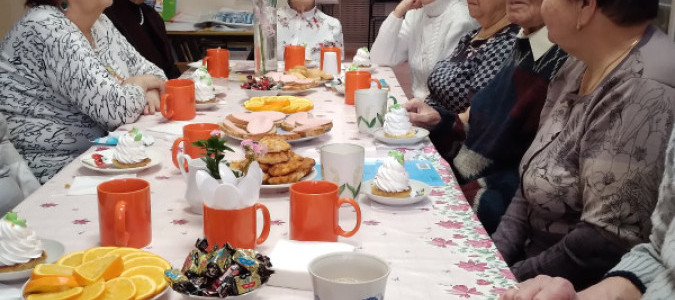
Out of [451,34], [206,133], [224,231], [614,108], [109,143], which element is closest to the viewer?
[224,231]

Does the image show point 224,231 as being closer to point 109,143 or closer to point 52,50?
point 109,143

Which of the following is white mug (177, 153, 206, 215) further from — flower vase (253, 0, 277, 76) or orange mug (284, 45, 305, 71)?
orange mug (284, 45, 305, 71)

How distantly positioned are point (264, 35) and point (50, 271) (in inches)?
82.4

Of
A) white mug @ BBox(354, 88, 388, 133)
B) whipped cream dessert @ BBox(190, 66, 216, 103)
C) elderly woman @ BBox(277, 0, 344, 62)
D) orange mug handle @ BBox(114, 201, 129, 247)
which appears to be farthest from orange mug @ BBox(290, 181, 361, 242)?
elderly woman @ BBox(277, 0, 344, 62)

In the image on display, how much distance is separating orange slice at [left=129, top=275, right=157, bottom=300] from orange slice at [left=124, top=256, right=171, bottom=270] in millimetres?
44

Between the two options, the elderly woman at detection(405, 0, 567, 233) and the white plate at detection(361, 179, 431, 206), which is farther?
the elderly woman at detection(405, 0, 567, 233)

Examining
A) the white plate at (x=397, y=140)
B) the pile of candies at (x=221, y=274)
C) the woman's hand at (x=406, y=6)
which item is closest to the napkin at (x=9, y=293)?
the pile of candies at (x=221, y=274)

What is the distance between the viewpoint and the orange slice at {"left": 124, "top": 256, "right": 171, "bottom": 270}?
1064 mm

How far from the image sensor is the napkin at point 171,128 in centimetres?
203

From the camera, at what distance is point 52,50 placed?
213 cm

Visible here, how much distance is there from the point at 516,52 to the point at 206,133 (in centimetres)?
107

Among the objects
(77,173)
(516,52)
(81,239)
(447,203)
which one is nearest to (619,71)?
(447,203)

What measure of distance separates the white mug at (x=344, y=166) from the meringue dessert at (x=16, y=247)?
0.58m

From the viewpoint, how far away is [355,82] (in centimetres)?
242
